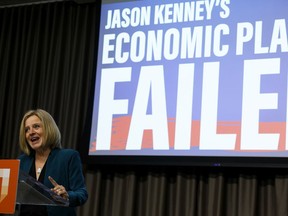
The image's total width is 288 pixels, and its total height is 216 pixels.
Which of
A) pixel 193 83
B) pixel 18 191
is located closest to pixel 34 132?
pixel 18 191

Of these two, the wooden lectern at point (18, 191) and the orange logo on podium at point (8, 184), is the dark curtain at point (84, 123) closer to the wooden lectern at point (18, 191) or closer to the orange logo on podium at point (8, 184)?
the wooden lectern at point (18, 191)

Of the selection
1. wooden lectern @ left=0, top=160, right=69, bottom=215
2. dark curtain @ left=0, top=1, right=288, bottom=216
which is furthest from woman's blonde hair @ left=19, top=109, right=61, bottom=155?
dark curtain @ left=0, top=1, right=288, bottom=216

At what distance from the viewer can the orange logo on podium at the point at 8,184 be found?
1.73 meters

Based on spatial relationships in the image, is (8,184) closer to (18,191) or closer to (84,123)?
(18,191)

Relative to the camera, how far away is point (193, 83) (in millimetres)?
3846

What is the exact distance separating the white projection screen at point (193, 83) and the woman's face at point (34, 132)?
1.46 meters

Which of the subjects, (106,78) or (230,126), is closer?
(230,126)

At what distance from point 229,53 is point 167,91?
0.51m

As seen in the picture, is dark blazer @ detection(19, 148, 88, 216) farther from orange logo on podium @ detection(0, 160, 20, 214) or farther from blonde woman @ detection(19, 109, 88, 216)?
orange logo on podium @ detection(0, 160, 20, 214)

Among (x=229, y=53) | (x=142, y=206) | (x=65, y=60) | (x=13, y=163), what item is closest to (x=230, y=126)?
(x=229, y=53)

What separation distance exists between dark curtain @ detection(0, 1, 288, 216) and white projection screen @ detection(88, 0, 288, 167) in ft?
0.52

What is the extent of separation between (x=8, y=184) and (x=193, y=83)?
2.27 metres

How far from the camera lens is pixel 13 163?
69.7 inches

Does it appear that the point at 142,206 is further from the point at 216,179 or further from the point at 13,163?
the point at 13,163
